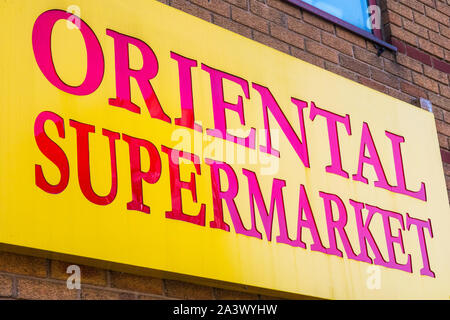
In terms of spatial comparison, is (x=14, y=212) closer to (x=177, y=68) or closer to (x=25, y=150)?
(x=25, y=150)

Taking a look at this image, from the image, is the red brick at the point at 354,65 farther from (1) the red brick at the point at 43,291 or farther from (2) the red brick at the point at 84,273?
(1) the red brick at the point at 43,291

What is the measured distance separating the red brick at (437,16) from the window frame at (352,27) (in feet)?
1.56

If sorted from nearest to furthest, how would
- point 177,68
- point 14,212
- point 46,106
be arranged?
point 14,212 → point 46,106 → point 177,68

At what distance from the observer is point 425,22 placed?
5758 millimetres

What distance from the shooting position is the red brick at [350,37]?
5.20m

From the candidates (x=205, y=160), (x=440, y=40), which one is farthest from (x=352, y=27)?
(x=205, y=160)

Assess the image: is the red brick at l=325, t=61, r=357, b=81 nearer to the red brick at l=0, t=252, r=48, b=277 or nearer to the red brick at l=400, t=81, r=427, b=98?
the red brick at l=400, t=81, r=427, b=98

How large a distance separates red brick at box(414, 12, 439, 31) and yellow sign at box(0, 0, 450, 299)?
794 mm

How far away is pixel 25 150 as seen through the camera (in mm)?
3387

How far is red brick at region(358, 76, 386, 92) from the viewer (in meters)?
5.17

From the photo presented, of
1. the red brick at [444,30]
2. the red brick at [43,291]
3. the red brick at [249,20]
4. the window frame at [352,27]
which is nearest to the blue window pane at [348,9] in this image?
the window frame at [352,27]

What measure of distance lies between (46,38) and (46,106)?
0.32m

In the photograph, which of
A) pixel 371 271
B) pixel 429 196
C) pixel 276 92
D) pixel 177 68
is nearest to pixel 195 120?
pixel 177 68

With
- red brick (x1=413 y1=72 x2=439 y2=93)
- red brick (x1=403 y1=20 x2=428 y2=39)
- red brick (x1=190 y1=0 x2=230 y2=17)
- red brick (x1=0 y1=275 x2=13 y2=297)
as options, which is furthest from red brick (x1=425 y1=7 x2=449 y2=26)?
red brick (x1=0 y1=275 x2=13 y2=297)
